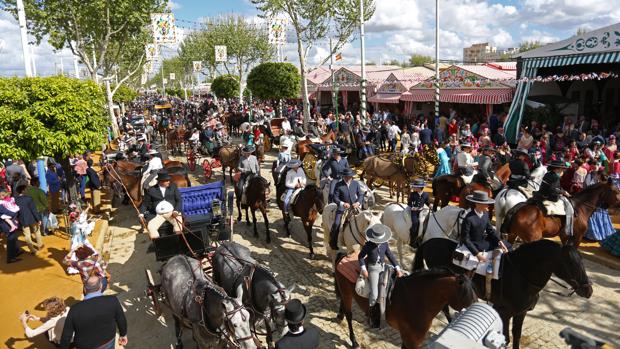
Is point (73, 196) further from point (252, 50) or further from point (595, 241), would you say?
point (252, 50)

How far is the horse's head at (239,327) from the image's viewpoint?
5.05 m

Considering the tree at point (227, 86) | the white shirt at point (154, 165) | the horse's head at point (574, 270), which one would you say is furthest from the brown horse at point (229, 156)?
the tree at point (227, 86)

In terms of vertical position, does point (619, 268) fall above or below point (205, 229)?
below

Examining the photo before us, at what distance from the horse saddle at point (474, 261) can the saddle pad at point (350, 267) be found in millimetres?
1612

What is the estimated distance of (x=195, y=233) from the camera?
26.7 ft

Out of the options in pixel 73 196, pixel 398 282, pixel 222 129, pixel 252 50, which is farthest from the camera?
pixel 252 50

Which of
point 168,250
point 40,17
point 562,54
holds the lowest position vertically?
point 168,250

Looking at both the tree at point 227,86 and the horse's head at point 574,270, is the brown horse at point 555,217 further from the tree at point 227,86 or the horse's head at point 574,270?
the tree at point 227,86

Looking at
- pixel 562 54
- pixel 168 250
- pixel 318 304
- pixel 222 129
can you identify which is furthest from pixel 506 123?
pixel 168 250

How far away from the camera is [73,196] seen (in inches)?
448

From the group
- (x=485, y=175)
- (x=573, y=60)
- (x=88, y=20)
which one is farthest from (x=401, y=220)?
(x=88, y=20)

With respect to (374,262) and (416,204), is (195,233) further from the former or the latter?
(416,204)

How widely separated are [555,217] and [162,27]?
63.7 ft

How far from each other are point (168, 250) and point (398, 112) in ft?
91.5
